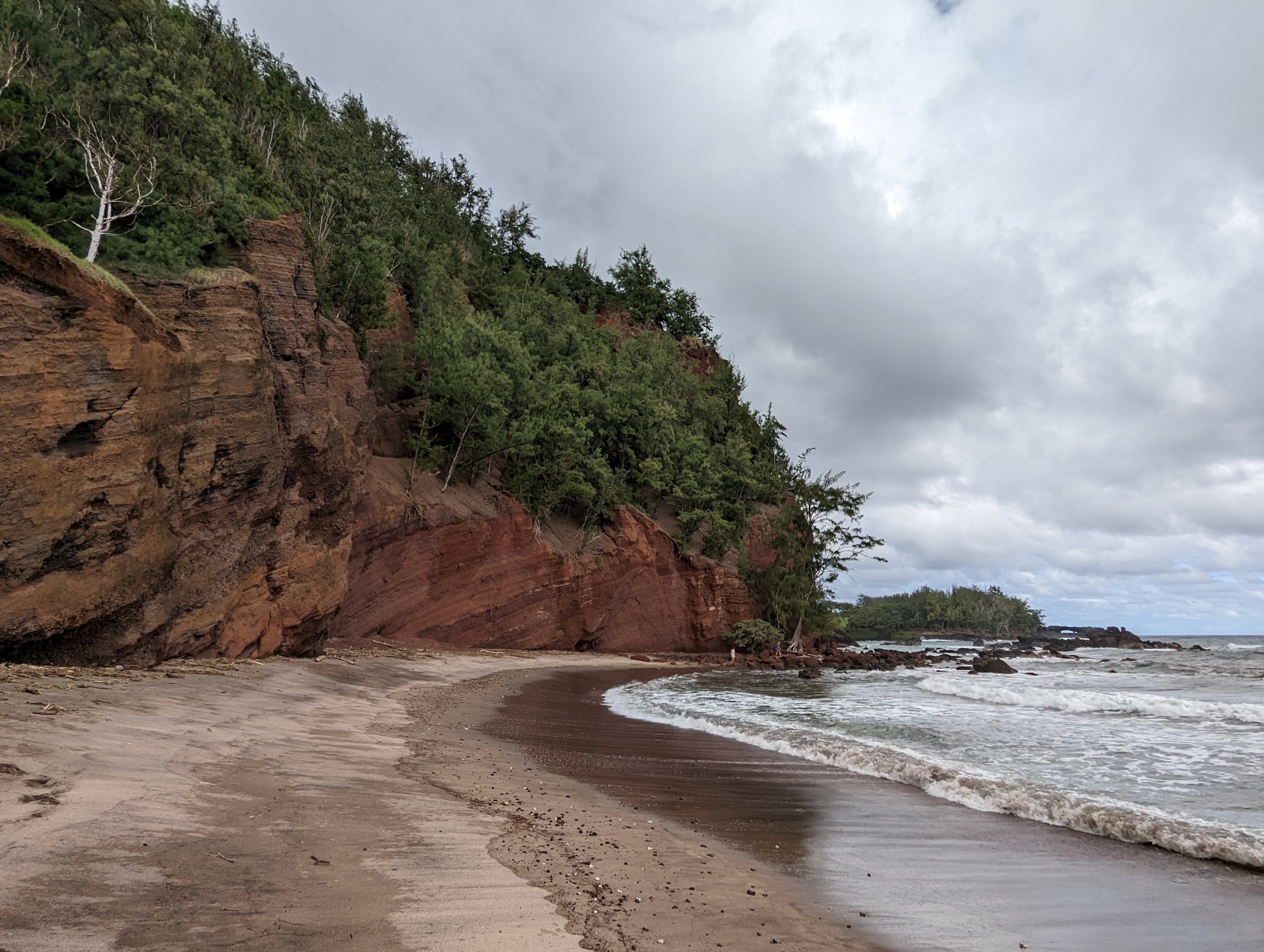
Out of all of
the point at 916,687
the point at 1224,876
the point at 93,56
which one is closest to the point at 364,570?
the point at 93,56

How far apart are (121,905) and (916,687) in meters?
27.7

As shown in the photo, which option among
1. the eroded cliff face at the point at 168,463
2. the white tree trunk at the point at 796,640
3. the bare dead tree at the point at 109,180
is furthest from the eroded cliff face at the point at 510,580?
the bare dead tree at the point at 109,180

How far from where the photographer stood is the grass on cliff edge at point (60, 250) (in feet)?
38.1

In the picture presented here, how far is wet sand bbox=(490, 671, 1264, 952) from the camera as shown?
4.86 m

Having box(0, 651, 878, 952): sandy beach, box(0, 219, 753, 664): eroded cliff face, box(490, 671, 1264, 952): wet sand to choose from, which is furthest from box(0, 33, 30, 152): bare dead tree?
box(490, 671, 1264, 952): wet sand

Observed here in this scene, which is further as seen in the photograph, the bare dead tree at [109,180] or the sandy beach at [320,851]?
the bare dead tree at [109,180]

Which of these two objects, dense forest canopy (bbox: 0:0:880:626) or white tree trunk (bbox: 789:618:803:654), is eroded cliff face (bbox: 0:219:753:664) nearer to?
dense forest canopy (bbox: 0:0:880:626)

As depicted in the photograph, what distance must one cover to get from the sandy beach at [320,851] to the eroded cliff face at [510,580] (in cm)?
1773

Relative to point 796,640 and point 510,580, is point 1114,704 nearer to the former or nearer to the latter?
point 510,580

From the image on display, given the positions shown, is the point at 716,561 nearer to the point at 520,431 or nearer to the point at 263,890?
the point at 520,431

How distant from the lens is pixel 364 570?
2645 cm

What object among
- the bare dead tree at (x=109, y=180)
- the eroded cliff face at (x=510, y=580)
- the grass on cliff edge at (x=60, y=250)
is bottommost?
the eroded cliff face at (x=510, y=580)

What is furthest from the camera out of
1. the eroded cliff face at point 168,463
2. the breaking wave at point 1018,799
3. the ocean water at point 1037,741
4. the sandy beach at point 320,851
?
the eroded cliff face at point 168,463

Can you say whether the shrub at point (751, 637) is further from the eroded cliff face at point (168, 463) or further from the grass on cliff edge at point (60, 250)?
the grass on cliff edge at point (60, 250)
